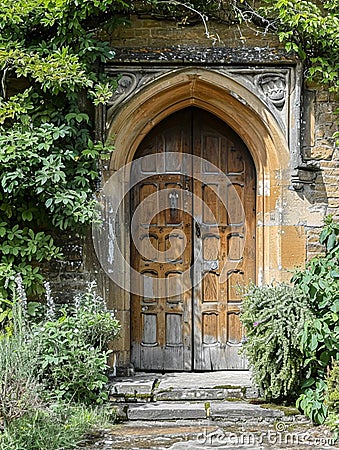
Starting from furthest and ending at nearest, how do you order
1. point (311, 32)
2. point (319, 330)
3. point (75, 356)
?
point (311, 32), point (75, 356), point (319, 330)

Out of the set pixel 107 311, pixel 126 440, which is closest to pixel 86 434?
pixel 126 440

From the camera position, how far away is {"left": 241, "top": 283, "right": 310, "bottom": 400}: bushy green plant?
557 cm

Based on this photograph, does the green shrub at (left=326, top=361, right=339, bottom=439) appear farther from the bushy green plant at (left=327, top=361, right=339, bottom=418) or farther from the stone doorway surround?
the stone doorway surround

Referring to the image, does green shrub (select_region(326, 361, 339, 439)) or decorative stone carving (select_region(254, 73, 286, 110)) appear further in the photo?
decorative stone carving (select_region(254, 73, 286, 110))

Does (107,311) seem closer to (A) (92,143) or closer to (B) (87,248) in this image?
(B) (87,248)

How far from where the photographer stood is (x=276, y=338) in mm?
5609

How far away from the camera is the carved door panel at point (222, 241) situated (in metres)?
6.86

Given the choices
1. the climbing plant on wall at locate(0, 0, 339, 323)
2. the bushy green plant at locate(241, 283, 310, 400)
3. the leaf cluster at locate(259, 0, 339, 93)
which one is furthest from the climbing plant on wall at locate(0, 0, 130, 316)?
the bushy green plant at locate(241, 283, 310, 400)

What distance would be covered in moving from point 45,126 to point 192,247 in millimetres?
1847
